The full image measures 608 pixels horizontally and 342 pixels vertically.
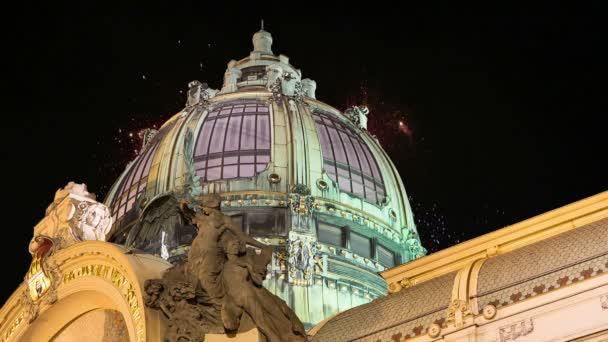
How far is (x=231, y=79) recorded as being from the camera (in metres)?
47.5

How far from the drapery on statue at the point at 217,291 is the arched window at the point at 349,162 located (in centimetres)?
2651

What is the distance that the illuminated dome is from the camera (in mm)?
39062

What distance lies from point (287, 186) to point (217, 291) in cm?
2592

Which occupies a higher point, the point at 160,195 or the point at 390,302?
the point at 160,195

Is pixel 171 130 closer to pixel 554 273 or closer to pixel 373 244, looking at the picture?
pixel 373 244

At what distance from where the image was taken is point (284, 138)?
42.8 m

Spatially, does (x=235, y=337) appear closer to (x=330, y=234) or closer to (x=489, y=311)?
(x=489, y=311)

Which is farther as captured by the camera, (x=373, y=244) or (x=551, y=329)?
(x=373, y=244)

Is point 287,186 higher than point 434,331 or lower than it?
higher

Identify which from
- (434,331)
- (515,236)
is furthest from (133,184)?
(434,331)

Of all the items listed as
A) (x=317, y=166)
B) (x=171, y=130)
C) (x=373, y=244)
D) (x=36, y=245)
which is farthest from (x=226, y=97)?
(x=36, y=245)

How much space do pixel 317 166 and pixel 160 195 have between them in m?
6.30

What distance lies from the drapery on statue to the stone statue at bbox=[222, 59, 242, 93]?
31.0 metres

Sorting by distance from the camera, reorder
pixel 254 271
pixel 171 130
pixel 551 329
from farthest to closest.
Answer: pixel 171 130 → pixel 254 271 → pixel 551 329
